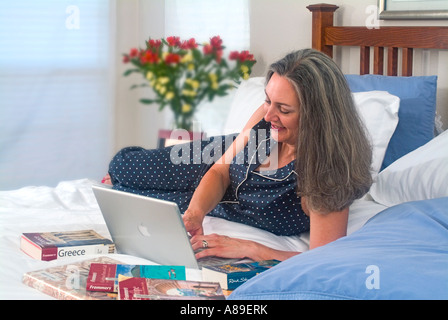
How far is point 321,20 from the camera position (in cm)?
196

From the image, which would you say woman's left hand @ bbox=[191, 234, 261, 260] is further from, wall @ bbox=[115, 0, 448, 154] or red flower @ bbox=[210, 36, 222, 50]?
red flower @ bbox=[210, 36, 222, 50]

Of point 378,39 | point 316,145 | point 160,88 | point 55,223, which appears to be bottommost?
point 55,223

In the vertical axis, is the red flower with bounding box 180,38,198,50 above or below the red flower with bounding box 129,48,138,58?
above

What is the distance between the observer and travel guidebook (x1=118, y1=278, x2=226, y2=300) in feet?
2.67

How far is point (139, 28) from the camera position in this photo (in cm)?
137

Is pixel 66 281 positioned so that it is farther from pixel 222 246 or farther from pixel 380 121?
pixel 380 121

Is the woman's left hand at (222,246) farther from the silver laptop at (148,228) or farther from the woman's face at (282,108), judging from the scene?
the woman's face at (282,108)

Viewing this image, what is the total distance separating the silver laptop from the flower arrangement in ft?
0.44

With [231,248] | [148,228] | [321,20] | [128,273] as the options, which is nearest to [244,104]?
[321,20]

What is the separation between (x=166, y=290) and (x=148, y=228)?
19cm

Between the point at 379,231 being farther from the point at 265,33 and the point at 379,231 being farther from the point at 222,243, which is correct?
the point at 265,33

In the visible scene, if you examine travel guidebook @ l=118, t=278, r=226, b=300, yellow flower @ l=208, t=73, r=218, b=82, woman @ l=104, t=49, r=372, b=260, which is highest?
yellow flower @ l=208, t=73, r=218, b=82

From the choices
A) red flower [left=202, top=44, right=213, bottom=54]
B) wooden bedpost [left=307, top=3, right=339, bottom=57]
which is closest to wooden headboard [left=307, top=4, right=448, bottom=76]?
wooden bedpost [left=307, top=3, right=339, bottom=57]

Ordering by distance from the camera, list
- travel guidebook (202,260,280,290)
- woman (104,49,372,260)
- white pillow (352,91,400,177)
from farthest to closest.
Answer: white pillow (352,91,400,177) → woman (104,49,372,260) → travel guidebook (202,260,280,290)
